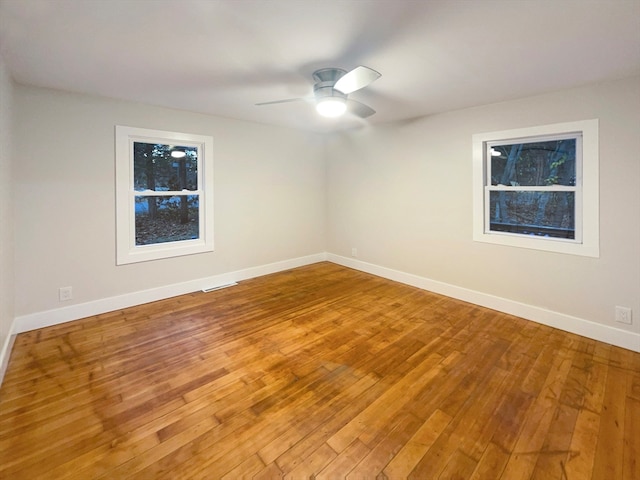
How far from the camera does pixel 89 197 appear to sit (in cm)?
323

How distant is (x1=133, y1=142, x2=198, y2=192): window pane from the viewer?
3641mm

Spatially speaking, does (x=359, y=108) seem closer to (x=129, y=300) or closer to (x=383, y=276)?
(x=383, y=276)

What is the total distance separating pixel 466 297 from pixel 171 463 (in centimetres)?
341

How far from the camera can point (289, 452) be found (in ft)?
5.29

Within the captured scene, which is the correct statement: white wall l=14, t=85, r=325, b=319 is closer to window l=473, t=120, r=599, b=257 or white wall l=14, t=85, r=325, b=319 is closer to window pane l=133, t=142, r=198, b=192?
window pane l=133, t=142, r=198, b=192

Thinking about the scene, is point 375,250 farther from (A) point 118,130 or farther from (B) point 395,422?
(A) point 118,130

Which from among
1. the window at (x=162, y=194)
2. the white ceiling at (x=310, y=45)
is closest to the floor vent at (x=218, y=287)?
the window at (x=162, y=194)

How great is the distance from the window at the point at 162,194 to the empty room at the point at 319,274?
3cm

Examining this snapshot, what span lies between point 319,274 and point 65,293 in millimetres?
3146

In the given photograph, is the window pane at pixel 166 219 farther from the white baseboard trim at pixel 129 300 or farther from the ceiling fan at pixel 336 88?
the ceiling fan at pixel 336 88

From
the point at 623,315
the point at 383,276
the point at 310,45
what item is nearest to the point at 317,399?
the point at 310,45

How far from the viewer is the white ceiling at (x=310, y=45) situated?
1.70 meters

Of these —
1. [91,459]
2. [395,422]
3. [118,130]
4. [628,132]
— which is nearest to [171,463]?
[91,459]

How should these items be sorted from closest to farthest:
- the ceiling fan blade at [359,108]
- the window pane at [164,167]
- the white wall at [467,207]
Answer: the white wall at [467,207] → the ceiling fan blade at [359,108] → the window pane at [164,167]
